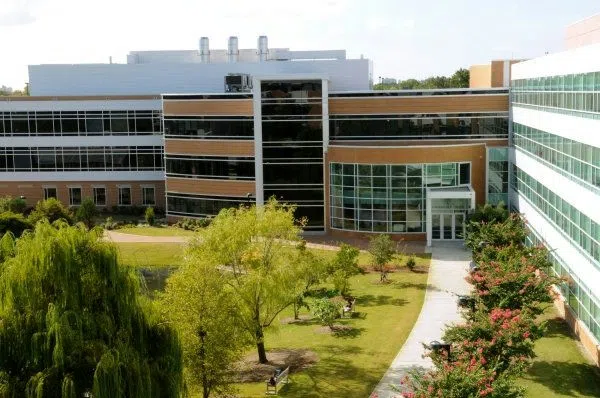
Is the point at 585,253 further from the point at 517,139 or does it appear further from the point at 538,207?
the point at 517,139

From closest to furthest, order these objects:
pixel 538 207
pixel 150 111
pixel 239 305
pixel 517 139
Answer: pixel 239 305 < pixel 538 207 < pixel 517 139 < pixel 150 111

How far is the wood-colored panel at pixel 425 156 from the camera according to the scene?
43062mm

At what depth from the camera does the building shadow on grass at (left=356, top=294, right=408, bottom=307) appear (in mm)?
31781

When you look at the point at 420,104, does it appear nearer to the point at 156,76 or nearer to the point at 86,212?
the point at 86,212

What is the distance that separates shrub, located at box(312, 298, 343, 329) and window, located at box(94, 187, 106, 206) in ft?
106

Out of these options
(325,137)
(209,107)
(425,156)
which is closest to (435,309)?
(425,156)

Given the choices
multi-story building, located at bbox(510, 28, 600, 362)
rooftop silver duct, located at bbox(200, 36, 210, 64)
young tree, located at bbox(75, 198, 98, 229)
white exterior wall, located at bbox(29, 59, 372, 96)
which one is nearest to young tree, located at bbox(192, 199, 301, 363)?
multi-story building, located at bbox(510, 28, 600, 362)

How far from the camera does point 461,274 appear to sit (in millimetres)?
35844

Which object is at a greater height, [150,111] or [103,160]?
[150,111]

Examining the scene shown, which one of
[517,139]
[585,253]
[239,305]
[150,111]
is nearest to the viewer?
[239,305]

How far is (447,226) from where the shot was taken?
4366cm

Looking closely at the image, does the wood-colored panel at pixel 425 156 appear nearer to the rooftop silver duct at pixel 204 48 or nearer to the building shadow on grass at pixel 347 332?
the building shadow on grass at pixel 347 332

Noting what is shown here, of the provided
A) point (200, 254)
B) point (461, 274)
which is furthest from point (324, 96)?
point (200, 254)

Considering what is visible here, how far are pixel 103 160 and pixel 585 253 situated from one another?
4002 cm
